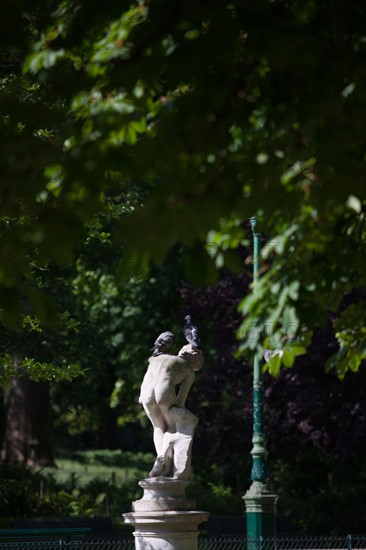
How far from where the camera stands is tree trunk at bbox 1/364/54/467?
105 ft

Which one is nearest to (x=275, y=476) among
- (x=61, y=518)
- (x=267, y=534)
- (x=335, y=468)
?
(x=335, y=468)

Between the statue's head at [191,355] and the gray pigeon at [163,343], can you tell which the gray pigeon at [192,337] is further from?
the gray pigeon at [163,343]

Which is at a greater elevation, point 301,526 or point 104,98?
point 104,98

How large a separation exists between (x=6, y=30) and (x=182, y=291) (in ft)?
81.4

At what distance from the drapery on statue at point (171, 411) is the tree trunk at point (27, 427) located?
1745cm

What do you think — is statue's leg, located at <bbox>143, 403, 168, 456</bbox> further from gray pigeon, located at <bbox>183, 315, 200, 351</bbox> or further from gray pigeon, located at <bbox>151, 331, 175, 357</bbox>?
gray pigeon, located at <bbox>183, 315, 200, 351</bbox>

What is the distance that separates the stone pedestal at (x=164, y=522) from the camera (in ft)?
45.9

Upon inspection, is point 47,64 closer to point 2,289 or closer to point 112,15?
point 112,15

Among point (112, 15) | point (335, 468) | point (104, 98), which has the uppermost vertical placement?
point (112, 15)

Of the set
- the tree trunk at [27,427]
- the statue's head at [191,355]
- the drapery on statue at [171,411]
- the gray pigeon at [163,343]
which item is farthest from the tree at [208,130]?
Result: the tree trunk at [27,427]

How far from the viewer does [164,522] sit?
14.0 m

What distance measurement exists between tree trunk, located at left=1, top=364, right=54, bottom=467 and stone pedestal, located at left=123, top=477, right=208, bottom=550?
58.9 ft

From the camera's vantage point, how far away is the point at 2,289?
6.45m

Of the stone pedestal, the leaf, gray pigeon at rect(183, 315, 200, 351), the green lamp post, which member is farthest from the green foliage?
the leaf
